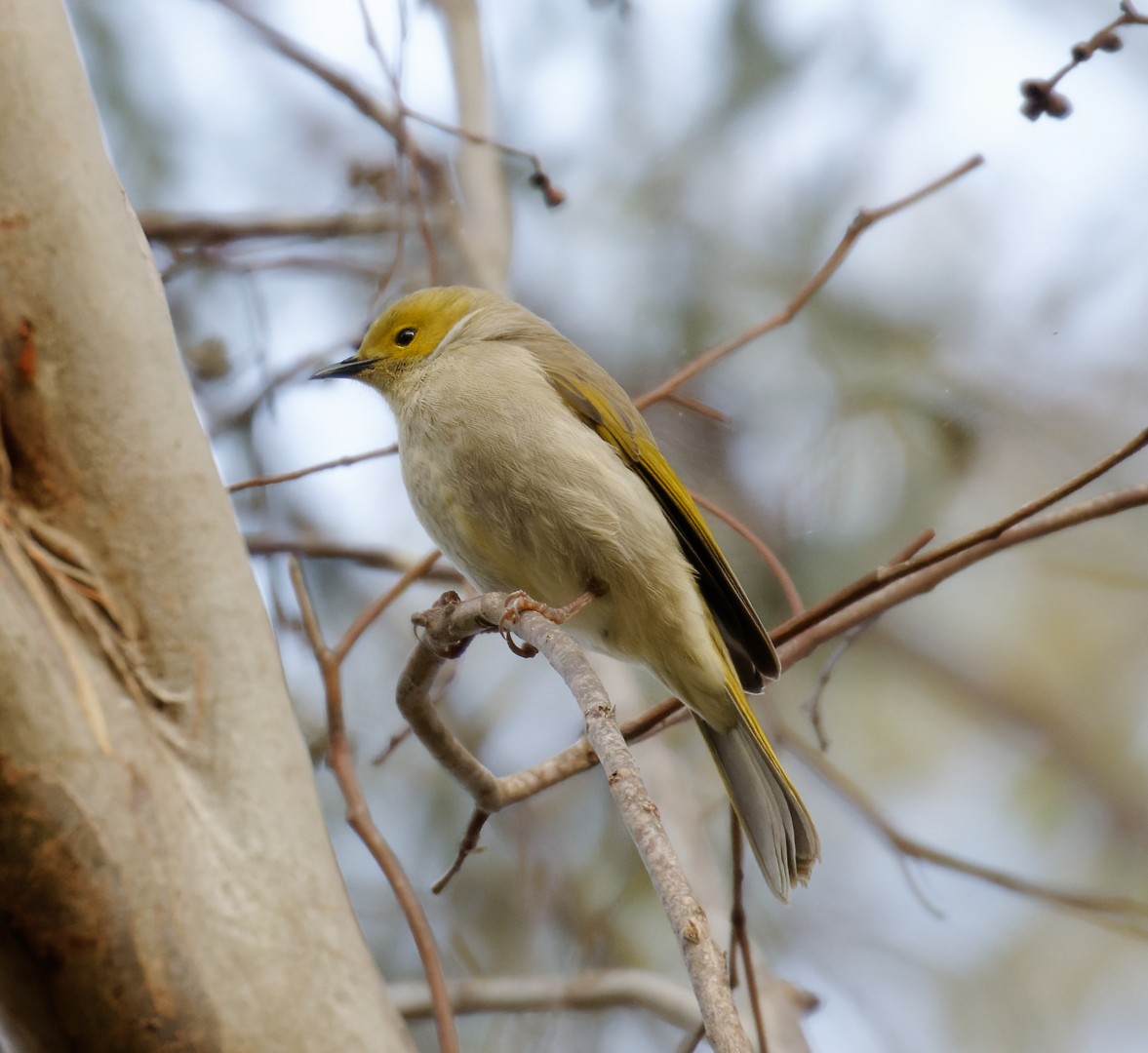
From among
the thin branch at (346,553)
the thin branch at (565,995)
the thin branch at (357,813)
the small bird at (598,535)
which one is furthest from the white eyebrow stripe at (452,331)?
the thin branch at (565,995)

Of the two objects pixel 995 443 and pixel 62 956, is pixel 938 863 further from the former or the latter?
pixel 995 443

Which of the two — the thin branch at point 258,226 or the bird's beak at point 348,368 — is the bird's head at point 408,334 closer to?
the bird's beak at point 348,368

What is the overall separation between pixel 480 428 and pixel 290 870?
4.93ft

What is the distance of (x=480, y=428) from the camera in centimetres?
288

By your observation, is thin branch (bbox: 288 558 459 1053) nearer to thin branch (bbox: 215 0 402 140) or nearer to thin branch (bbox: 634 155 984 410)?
thin branch (bbox: 634 155 984 410)

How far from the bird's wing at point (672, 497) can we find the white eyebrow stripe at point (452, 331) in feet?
0.98

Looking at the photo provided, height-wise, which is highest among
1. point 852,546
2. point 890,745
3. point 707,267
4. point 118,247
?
point 707,267

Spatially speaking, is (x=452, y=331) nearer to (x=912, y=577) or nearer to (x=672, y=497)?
(x=672, y=497)

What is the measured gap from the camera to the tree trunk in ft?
4.50

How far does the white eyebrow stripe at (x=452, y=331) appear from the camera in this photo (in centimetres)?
342

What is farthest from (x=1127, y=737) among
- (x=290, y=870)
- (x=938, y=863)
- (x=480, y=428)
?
(x=290, y=870)

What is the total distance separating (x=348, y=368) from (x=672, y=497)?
42.7 inches

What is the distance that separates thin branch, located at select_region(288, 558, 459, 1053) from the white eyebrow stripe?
1.03 meters

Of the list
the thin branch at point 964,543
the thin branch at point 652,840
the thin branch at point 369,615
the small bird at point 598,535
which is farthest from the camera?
the small bird at point 598,535
